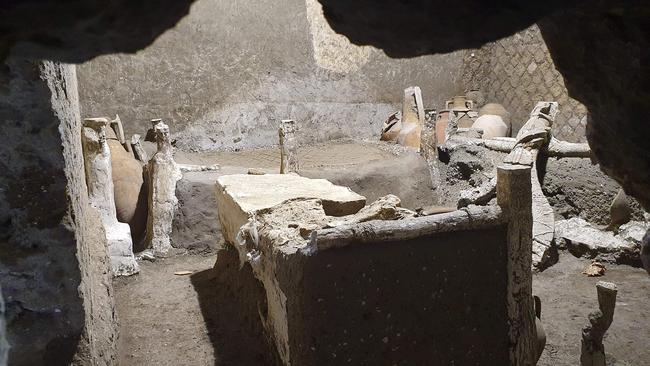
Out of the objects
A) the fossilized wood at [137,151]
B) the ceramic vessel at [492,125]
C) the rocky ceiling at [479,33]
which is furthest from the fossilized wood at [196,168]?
the rocky ceiling at [479,33]

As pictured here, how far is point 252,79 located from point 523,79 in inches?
168

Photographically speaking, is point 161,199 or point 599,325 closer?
point 599,325

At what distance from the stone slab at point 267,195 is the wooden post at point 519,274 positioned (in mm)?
1136

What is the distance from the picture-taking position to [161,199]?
558 centimetres

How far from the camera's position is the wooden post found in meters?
3.24

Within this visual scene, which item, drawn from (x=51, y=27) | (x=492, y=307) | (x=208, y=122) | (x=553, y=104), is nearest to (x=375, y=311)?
(x=492, y=307)

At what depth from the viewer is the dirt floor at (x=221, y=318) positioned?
3.75 m

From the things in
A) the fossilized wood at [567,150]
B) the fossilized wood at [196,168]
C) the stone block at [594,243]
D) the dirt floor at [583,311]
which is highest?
the fossilized wood at [567,150]

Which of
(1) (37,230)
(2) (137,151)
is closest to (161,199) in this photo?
(2) (137,151)

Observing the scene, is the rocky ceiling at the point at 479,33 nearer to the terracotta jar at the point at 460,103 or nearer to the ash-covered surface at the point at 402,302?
the ash-covered surface at the point at 402,302

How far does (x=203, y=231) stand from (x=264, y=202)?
187cm

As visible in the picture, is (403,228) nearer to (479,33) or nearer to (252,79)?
(479,33)

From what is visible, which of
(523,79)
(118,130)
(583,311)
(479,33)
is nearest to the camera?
(479,33)

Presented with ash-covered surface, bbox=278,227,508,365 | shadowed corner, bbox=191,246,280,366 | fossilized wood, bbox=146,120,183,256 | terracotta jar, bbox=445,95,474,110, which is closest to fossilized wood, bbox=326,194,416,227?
ash-covered surface, bbox=278,227,508,365
